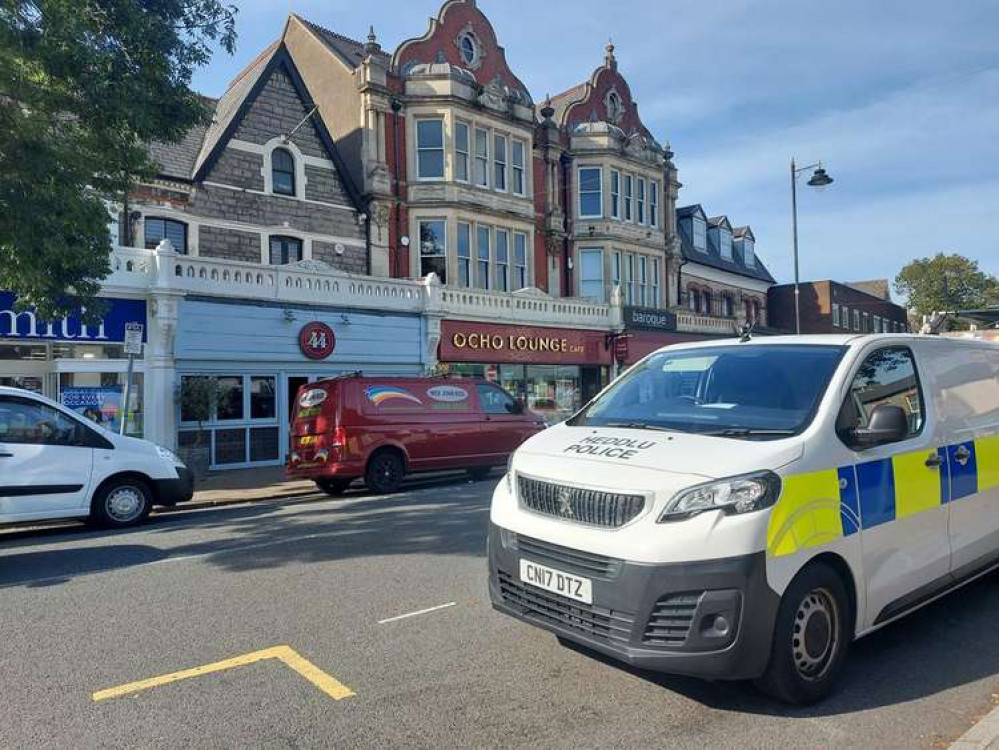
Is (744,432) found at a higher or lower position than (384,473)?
higher

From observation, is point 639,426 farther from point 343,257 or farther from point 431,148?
point 431,148

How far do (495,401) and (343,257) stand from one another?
28.9 feet

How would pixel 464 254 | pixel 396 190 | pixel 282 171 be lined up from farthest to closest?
pixel 464 254 < pixel 396 190 < pixel 282 171

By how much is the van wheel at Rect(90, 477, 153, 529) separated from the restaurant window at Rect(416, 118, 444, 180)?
1524cm

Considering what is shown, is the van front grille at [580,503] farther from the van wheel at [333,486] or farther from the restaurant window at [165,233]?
the restaurant window at [165,233]

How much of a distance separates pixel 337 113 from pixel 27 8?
14.5m

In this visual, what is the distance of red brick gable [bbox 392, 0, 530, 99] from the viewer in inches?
909

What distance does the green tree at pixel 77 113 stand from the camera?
893cm

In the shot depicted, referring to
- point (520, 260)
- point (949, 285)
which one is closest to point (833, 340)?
point (520, 260)

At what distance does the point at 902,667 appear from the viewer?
4.18 m

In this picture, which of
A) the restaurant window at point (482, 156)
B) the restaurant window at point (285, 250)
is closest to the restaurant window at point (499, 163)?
the restaurant window at point (482, 156)

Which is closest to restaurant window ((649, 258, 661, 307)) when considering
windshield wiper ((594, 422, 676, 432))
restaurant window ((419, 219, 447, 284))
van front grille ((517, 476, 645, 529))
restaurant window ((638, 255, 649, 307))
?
restaurant window ((638, 255, 649, 307))

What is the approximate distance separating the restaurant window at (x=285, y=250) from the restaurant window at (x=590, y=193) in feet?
37.0

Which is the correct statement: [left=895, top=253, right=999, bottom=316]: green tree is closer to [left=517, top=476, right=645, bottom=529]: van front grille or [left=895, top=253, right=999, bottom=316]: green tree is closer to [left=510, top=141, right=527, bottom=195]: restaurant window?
[left=510, top=141, right=527, bottom=195]: restaurant window
